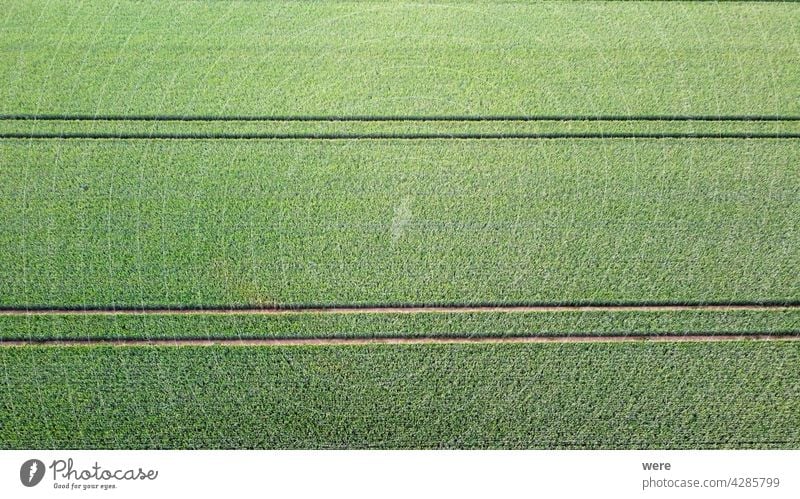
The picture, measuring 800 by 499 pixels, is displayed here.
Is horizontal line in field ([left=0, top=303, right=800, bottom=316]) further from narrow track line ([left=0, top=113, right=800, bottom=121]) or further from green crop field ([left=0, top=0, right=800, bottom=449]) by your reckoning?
narrow track line ([left=0, top=113, right=800, bottom=121])

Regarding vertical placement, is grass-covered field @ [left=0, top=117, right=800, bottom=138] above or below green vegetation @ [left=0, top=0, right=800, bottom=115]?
below

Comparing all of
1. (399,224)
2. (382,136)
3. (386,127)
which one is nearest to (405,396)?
(399,224)

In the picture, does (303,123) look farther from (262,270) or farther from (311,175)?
(262,270)

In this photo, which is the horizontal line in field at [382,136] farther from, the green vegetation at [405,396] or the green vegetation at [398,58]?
the green vegetation at [405,396]

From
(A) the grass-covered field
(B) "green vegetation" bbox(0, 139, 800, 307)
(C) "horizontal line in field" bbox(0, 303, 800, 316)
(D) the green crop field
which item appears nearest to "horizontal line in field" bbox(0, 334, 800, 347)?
(D) the green crop field

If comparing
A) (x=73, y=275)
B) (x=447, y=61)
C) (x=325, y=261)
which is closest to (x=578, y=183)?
(x=447, y=61)

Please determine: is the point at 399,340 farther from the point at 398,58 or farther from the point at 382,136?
the point at 398,58

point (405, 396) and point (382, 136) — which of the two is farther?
point (382, 136)
